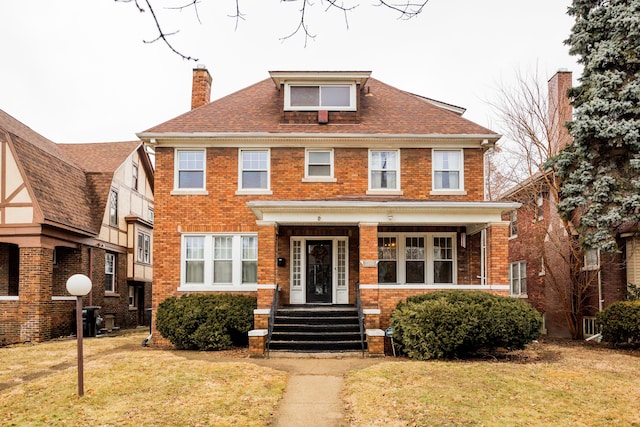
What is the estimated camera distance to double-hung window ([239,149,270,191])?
1856cm

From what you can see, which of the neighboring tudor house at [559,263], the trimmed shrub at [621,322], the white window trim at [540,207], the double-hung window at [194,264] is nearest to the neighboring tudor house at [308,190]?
the double-hung window at [194,264]

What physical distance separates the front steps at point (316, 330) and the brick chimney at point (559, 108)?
10.0 metres

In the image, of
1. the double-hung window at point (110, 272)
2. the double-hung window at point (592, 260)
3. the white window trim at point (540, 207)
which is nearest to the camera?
the double-hung window at point (592, 260)

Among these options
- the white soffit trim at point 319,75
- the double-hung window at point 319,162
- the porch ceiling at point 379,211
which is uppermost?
the white soffit trim at point 319,75

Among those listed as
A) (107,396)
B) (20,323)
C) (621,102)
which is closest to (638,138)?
(621,102)

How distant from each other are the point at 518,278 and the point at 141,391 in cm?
1970

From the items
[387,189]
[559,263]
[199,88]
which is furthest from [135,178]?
[559,263]

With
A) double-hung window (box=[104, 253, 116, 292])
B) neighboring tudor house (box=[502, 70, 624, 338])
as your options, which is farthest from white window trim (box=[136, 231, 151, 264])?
neighboring tudor house (box=[502, 70, 624, 338])

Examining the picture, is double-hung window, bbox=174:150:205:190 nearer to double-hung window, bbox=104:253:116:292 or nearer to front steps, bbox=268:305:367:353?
front steps, bbox=268:305:367:353

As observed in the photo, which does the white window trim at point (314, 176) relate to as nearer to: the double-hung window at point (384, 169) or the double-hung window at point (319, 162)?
the double-hung window at point (319, 162)

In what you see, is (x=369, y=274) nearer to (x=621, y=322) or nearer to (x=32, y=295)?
(x=621, y=322)

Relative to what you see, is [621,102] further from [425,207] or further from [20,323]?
[20,323]

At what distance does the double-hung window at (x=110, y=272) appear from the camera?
25.0 m

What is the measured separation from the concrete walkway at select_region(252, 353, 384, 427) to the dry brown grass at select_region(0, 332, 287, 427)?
11.3 inches
